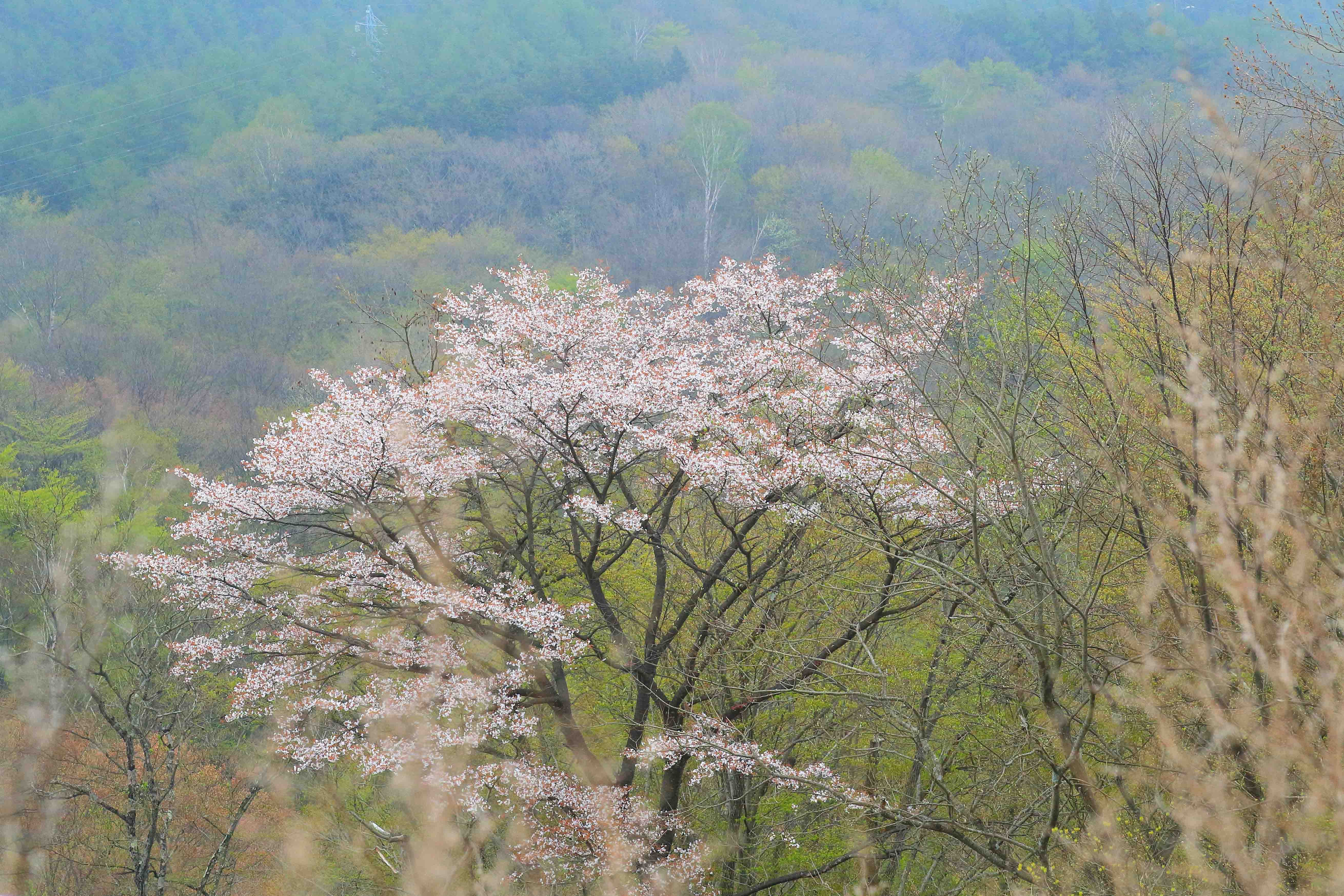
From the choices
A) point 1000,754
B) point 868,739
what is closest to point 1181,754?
point 1000,754

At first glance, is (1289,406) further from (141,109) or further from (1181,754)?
(141,109)

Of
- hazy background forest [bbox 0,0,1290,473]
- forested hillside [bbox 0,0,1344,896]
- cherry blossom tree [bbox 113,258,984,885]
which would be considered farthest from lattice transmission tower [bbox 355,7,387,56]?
cherry blossom tree [bbox 113,258,984,885]

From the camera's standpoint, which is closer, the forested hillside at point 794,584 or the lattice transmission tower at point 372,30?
the forested hillside at point 794,584

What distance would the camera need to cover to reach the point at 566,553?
34.9 ft

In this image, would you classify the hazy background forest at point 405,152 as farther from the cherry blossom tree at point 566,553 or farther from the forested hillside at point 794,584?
the cherry blossom tree at point 566,553

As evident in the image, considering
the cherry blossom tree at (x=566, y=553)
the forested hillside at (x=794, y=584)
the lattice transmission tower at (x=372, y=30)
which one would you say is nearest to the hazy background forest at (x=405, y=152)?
the lattice transmission tower at (x=372, y=30)

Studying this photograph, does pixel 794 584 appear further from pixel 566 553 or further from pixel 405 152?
pixel 405 152

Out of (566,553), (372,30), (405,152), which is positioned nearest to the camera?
(566,553)

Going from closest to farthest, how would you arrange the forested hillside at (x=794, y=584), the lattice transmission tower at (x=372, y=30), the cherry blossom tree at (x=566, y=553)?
1. the forested hillside at (x=794, y=584)
2. the cherry blossom tree at (x=566, y=553)
3. the lattice transmission tower at (x=372, y=30)

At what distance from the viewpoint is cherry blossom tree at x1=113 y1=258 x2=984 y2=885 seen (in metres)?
8.27

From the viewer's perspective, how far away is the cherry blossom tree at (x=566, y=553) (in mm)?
8273

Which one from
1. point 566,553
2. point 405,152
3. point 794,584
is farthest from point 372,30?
point 794,584

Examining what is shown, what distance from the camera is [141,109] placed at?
1790 inches

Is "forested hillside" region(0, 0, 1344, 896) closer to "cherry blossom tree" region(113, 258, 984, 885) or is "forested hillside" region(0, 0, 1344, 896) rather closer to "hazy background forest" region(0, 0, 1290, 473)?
"cherry blossom tree" region(113, 258, 984, 885)
